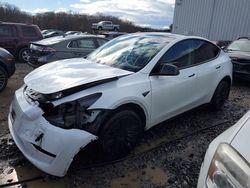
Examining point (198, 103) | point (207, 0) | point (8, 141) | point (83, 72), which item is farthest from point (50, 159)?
point (207, 0)

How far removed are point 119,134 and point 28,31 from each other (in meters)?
9.38

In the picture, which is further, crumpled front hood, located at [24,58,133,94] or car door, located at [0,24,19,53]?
car door, located at [0,24,19,53]

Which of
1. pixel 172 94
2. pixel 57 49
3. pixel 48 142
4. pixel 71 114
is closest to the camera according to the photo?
pixel 48 142

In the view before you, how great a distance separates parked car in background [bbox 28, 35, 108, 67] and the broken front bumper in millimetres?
4743

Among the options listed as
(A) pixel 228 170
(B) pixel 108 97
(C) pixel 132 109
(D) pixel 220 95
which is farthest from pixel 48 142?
(D) pixel 220 95

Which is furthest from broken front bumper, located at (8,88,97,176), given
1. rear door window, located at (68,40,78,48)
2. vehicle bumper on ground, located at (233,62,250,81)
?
vehicle bumper on ground, located at (233,62,250,81)

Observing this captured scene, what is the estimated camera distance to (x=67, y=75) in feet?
9.84

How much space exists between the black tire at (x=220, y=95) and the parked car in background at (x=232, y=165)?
3157 mm

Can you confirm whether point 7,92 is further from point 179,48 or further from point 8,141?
point 179,48

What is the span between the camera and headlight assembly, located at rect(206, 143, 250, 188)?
3.92 feet

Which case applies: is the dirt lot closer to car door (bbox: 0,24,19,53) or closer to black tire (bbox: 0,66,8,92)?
black tire (bbox: 0,66,8,92)

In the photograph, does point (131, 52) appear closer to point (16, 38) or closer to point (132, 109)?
point (132, 109)

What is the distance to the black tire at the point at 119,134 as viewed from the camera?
2.75m

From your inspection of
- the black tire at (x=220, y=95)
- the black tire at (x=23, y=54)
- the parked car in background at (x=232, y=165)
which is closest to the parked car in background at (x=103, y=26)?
the black tire at (x=23, y=54)
